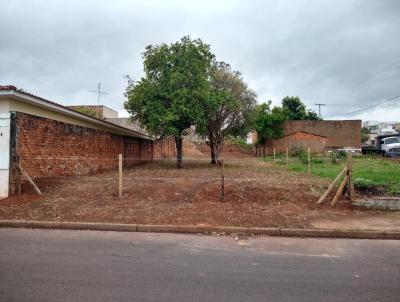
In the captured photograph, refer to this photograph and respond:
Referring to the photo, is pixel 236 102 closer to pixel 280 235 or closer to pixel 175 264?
pixel 280 235

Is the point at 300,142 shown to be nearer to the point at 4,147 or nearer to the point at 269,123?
the point at 269,123

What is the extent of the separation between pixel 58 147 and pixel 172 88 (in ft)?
26.6

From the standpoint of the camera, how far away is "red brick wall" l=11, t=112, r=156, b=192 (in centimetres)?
1286

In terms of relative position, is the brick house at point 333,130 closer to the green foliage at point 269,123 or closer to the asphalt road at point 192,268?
the green foliage at point 269,123

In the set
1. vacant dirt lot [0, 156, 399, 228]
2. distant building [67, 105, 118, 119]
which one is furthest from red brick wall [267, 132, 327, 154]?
vacant dirt lot [0, 156, 399, 228]

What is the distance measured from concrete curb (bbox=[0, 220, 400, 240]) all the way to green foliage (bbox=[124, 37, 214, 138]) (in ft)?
40.4

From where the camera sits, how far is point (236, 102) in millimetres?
25734

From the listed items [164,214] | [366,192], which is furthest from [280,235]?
[366,192]

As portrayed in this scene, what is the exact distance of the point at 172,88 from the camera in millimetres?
21734

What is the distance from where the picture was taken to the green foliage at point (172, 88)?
841 inches

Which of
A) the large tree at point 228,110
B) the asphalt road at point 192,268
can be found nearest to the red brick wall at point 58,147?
the asphalt road at point 192,268

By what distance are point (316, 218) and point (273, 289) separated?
5163 millimetres

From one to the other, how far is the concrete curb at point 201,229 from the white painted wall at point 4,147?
133 inches

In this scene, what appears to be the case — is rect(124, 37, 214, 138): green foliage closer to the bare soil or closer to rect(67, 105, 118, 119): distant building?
the bare soil
